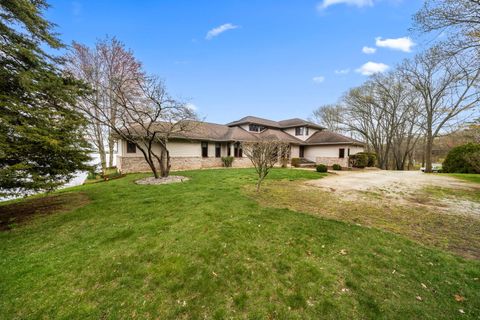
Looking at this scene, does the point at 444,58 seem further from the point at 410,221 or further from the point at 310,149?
the point at 310,149

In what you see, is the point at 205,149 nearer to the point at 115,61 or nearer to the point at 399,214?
the point at 115,61

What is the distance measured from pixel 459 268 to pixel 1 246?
9.06m

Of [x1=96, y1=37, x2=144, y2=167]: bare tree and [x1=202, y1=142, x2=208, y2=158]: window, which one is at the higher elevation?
[x1=96, y1=37, x2=144, y2=167]: bare tree

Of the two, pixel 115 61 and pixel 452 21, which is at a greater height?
pixel 115 61

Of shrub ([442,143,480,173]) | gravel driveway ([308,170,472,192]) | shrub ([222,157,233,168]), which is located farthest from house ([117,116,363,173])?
gravel driveway ([308,170,472,192])

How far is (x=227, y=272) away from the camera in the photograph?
3146 mm

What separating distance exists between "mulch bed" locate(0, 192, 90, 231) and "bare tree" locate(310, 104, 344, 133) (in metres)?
32.6

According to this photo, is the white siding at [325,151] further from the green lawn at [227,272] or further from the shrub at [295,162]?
the green lawn at [227,272]

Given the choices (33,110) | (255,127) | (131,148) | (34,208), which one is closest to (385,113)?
(255,127)

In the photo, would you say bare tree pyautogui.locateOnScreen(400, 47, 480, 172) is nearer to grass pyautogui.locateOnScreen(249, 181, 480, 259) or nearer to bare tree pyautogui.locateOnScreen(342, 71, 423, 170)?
bare tree pyautogui.locateOnScreen(342, 71, 423, 170)

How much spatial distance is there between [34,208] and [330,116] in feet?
119

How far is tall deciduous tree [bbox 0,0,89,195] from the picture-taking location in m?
4.78

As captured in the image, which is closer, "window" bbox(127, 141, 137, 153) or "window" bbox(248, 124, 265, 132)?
"window" bbox(127, 141, 137, 153)

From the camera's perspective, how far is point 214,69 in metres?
19.6
